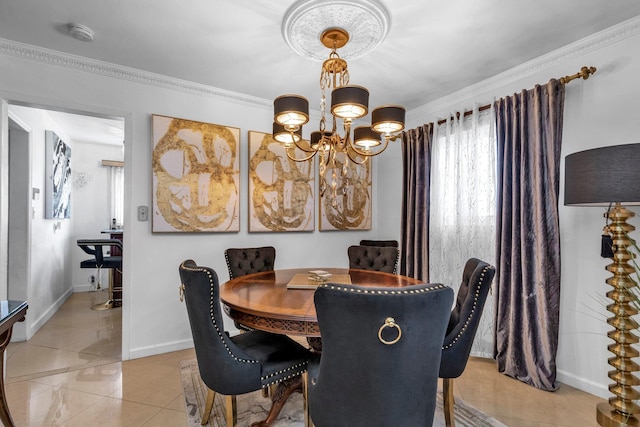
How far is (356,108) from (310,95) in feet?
5.69

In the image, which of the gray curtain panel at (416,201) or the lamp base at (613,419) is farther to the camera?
the gray curtain panel at (416,201)

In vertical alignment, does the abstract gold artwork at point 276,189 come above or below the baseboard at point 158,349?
above

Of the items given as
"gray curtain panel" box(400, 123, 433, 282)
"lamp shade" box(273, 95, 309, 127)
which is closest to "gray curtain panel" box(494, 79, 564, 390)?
"gray curtain panel" box(400, 123, 433, 282)

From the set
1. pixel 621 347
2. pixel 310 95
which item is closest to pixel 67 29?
pixel 310 95

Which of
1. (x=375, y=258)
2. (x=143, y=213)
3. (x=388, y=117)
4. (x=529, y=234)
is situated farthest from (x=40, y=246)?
(x=529, y=234)

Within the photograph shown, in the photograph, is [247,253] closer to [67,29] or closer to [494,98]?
[67,29]

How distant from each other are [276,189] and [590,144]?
9.10 ft

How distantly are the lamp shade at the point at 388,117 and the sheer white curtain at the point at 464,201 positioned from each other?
1327 mm

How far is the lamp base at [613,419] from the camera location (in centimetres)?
181

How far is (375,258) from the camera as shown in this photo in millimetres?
3162

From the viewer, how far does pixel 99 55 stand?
8.71 feet

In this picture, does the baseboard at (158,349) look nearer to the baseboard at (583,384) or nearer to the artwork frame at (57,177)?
the artwork frame at (57,177)

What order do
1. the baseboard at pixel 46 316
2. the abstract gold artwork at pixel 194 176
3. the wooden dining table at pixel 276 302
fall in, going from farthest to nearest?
the baseboard at pixel 46 316 → the abstract gold artwork at pixel 194 176 → the wooden dining table at pixel 276 302

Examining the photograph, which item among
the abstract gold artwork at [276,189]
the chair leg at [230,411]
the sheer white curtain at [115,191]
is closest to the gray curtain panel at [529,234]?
the abstract gold artwork at [276,189]
